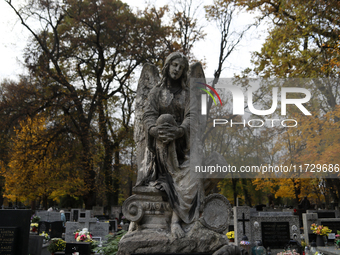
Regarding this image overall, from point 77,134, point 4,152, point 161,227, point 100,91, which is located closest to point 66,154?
point 77,134

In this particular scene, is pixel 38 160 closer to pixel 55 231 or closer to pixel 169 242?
pixel 55 231

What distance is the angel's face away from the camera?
520cm

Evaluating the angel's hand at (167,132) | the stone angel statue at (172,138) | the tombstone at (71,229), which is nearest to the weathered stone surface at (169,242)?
the stone angel statue at (172,138)

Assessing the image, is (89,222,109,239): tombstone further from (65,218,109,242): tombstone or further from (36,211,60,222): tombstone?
(36,211,60,222): tombstone

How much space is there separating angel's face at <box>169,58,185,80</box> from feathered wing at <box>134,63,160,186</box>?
21.9 inches

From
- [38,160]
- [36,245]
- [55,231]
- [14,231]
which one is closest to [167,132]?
[14,231]

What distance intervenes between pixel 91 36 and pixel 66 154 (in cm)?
805

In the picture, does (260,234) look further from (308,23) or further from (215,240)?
(308,23)

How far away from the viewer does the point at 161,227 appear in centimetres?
450

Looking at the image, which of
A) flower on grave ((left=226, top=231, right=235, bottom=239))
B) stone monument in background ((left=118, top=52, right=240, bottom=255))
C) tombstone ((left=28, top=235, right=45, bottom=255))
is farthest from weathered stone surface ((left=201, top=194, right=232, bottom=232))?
flower on grave ((left=226, top=231, right=235, bottom=239))

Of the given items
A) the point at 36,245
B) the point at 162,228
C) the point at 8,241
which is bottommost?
the point at 36,245

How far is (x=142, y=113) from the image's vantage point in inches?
219

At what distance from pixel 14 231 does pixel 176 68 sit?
14.1 feet

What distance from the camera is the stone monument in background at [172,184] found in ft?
13.9
